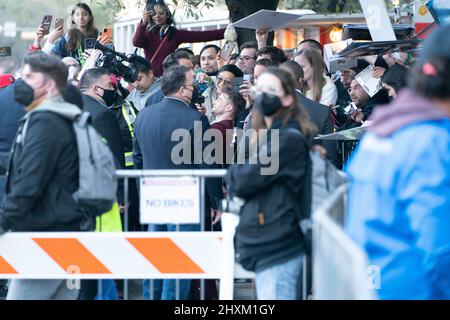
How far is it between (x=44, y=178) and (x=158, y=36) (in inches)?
270

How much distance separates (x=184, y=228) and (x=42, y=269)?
4.67ft

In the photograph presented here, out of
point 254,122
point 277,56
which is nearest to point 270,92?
point 254,122

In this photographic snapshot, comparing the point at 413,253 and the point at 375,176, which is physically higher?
the point at 375,176

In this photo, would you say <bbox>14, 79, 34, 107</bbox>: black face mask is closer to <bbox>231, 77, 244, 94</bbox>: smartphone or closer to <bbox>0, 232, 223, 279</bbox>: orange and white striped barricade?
<bbox>0, 232, 223, 279</bbox>: orange and white striped barricade

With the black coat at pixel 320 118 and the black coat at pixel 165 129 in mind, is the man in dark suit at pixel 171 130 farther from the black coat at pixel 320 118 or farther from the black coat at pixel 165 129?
the black coat at pixel 320 118

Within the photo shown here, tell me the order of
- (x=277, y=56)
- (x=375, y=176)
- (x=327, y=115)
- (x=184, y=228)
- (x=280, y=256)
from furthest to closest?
(x=277, y=56) → (x=327, y=115) → (x=184, y=228) → (x=280, y=256) → (x=375, y=176)

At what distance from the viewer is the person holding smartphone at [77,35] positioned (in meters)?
12.3

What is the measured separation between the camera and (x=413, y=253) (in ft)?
15.1

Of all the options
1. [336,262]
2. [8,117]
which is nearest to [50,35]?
[8,117]

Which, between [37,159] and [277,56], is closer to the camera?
[37,159]

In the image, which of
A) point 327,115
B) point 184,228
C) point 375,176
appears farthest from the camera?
point 327,115

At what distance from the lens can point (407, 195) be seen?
447cm

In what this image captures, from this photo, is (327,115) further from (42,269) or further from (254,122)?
(42,269)
